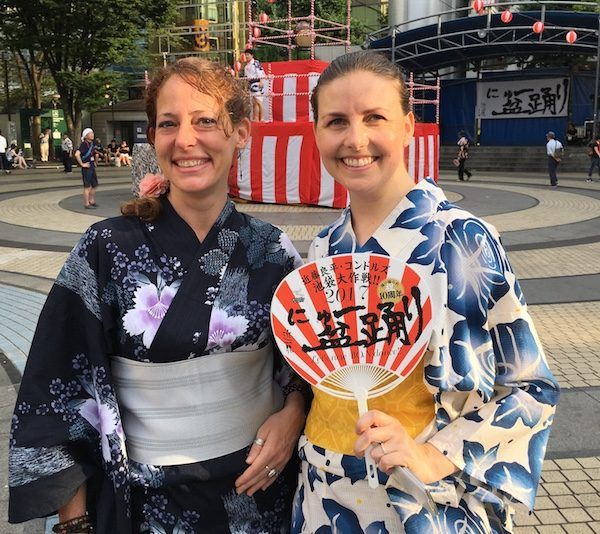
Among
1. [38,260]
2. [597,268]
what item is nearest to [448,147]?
[597,268]

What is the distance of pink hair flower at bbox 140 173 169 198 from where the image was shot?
60.1 inches

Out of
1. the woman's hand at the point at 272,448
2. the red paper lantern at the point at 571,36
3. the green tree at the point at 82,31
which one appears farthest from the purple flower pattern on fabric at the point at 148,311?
the green tree at the point at 82,31

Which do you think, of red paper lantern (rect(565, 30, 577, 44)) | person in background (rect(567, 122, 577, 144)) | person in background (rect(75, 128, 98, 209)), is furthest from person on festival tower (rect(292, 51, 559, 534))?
person in background (rect(567, 122, 577, 144))

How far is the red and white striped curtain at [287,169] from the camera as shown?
40.0 feet

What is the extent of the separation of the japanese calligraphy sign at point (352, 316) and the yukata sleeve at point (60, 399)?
0.46 metres

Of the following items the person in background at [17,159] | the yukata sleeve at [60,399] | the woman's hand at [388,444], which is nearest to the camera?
the woman's hand at [388,444]

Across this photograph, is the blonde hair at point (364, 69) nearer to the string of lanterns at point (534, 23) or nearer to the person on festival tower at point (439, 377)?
the person on festival tower at point (439, 377)

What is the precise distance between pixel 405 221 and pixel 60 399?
0.90m

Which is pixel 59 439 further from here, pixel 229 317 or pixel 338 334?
pixel 338 334

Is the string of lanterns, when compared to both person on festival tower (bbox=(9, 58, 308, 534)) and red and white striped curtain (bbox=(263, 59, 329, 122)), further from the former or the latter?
person on festival tower (bbox=(9, 58, 308, 534))

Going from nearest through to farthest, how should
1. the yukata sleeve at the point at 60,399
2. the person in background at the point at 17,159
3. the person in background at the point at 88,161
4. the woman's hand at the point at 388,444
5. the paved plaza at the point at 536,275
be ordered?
the woman's hand at the point at 388,444 → the yukata sleeve at the point at 60,399 → the paved plaza at the point at 536,275 → the person in background at the point at 88,161 → the person in background at the point at 17,159

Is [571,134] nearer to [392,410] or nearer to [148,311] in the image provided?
[392,410]

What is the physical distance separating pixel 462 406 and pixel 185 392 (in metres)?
0.62

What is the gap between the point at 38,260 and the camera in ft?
26.3
